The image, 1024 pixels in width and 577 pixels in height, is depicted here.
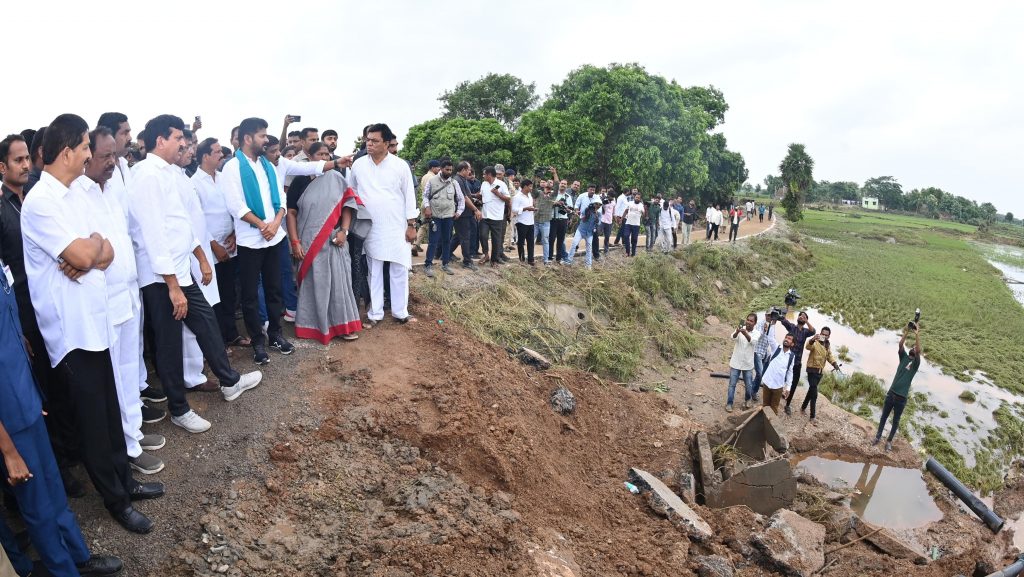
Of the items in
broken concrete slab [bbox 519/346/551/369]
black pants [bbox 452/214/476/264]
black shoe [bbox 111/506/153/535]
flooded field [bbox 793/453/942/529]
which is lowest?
flooded field [bbox 793/453/942/529]

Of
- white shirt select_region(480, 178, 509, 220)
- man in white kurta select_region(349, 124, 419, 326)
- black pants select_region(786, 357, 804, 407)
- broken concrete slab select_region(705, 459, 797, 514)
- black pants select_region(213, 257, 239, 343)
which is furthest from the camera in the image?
white shirt select_region(480, 178, 509, 220)

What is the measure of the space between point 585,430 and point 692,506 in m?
1.34

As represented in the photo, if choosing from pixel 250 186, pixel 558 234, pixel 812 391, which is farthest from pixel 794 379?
pixel 250 186

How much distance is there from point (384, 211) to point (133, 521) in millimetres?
3287

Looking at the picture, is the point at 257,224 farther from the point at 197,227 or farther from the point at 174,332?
the point at 174,332

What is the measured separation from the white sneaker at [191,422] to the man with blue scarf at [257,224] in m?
0.93

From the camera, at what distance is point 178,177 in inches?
151

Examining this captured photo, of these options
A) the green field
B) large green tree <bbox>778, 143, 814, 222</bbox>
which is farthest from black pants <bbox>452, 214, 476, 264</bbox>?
large green tree <bbox>778, 143, 814, 222</bbox>

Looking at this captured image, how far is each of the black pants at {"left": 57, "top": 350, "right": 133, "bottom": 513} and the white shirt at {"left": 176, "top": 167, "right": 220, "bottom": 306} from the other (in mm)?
1077

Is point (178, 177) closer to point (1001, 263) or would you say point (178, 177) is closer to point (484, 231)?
point (484, 231)

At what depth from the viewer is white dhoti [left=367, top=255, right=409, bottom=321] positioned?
5570 mm

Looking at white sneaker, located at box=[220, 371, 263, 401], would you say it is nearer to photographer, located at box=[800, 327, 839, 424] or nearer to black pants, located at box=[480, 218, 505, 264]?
black pants, located at box=[480, 218, 505, 264]

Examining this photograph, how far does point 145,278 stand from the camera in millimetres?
3523

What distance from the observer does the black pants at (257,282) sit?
14.9 feet
